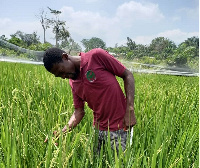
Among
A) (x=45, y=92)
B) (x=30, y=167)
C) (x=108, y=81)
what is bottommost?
(x=30, y=167)

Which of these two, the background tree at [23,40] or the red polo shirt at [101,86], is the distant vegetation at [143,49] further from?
the red polo shirt at [101,86]

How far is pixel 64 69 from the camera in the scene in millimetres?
1110

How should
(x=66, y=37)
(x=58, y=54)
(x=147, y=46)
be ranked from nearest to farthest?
1. (x=58, y=54)
2. (x=66, y=37)
3. (x=147, y=46)

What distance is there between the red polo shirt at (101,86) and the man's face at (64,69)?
0.16ft

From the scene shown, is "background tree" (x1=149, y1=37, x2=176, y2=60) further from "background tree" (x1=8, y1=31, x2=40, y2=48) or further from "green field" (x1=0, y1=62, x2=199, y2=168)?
"green field" (x1=0, y1=62, x2=199, y2=168)

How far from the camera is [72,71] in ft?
3.78

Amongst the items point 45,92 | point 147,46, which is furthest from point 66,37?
point 45,92

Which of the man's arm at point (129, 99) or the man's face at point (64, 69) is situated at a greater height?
the man's face at point (64, 69)

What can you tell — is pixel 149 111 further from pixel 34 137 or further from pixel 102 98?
pixel 34 137

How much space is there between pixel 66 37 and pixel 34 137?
1126 inches

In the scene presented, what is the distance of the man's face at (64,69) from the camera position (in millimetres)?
1099

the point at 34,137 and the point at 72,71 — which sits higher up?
the point at 72,71

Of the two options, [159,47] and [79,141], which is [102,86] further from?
[159,47]

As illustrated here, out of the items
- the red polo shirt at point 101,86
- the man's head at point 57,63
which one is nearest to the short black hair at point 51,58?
the man's head at point 57,63
